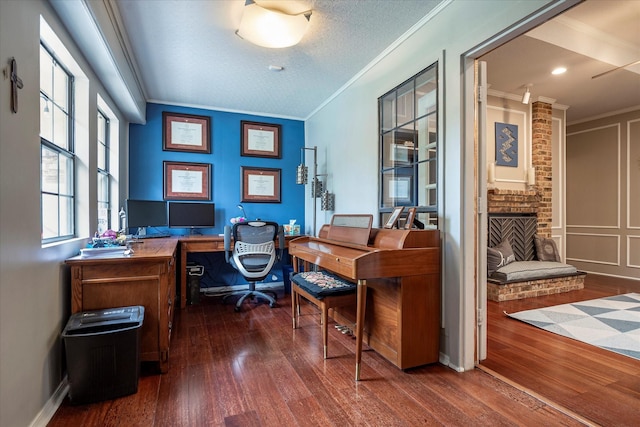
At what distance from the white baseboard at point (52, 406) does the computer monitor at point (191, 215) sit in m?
2.39

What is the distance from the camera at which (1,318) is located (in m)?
1.30

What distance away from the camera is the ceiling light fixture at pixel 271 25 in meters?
2.22

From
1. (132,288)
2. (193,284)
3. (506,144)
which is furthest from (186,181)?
(506,144)

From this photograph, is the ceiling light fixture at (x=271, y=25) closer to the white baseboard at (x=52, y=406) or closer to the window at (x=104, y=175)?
the window at (x=104, y=175)

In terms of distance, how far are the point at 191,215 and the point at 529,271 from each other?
4389 millimetres

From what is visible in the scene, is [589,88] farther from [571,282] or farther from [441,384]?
[441,384]

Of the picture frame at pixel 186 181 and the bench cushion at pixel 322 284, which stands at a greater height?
the picture frame at pixel 186 181

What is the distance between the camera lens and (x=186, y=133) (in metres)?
4.39

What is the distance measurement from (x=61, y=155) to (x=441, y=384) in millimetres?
2976

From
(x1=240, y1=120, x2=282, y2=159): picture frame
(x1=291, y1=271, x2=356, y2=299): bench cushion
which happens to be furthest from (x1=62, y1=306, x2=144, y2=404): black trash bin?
(x1=240, y1=120, x2=282, y2=159): picture frame

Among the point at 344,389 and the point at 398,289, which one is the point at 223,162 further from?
the point at 344,389

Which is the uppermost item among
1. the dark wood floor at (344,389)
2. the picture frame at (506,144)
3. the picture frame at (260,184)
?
the picture frame at (506,144)

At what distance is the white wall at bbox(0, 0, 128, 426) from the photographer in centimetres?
134

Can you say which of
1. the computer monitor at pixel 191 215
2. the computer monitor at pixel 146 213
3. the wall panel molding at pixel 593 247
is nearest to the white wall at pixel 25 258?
the computer monitor at pixel 146 213
